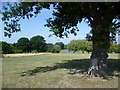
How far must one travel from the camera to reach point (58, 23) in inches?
465

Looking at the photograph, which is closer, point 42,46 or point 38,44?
point 38,44

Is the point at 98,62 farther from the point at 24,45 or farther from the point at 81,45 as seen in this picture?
the point at 24,45

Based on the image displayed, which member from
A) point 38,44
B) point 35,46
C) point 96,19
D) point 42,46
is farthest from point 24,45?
point 96,19

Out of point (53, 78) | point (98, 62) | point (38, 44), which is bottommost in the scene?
point (53, 78)

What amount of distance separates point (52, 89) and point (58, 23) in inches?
267

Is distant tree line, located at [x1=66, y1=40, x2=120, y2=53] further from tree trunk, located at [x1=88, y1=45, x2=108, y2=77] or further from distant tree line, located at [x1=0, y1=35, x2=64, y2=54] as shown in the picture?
tree trunk, located at [x1=88, y1=45, x2=108, y2=77]

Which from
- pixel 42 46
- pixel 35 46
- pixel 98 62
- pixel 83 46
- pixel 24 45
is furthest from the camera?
pixel 42 46

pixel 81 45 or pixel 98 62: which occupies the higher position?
pixel 81 45

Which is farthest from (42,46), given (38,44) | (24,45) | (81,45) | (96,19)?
(96,19)

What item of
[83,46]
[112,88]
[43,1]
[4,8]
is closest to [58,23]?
[43,1]

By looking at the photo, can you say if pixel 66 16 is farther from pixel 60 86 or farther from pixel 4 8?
pixel 60 86

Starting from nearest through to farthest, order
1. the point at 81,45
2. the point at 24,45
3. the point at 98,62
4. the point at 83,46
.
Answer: the point at 98,62, the point at 83,46, the point at 81,45, the point at 24,45

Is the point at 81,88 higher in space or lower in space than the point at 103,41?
lower

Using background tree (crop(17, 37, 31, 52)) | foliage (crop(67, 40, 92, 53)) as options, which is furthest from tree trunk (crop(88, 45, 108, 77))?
background tree (crop(17, 37, 31, 52))
